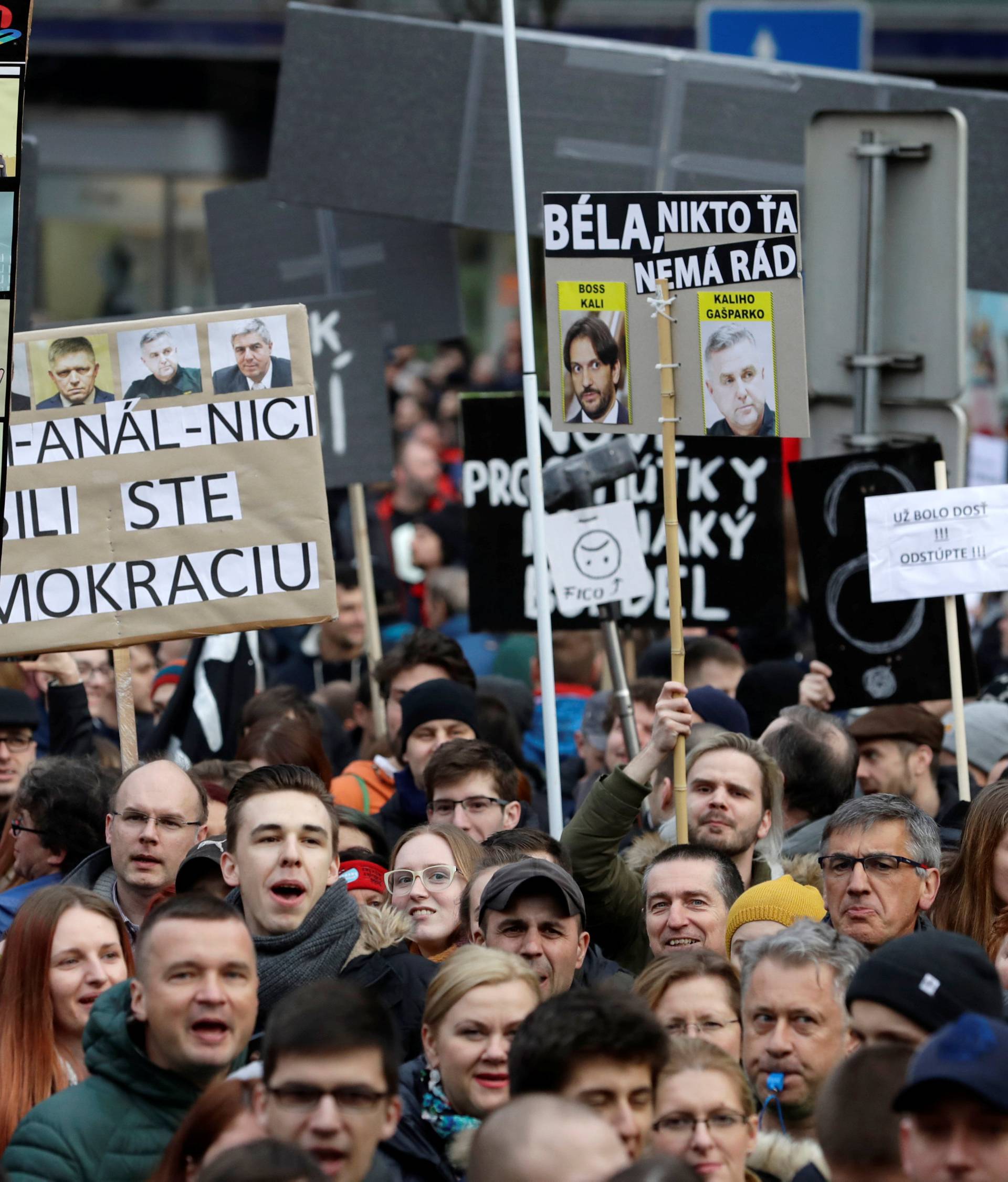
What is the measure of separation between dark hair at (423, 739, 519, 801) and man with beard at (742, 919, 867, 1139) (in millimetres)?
1898

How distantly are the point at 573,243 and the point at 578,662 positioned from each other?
10.1ft

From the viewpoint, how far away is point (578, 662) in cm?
949

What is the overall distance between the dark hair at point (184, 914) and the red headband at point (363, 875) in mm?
1509

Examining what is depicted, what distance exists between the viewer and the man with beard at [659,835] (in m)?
6.01

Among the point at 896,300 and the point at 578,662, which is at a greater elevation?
the point at 896,300

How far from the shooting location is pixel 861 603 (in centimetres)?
759

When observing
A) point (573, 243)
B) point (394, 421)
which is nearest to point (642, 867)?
point (573, 243)

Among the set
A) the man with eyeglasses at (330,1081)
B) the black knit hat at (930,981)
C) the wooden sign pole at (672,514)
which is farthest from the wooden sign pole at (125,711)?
the black knit hat at (930,981)

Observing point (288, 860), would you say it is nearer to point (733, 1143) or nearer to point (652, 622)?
point (733, 1143)

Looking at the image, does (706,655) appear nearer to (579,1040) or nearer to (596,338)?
(596,338)

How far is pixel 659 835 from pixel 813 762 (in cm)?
61

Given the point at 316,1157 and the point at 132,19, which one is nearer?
the point at 316,1157

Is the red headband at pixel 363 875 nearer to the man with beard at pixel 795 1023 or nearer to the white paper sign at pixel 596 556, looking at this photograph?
the man with beard at pixel 795 1023

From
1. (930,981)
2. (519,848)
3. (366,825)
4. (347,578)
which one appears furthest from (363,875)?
(347,578)
